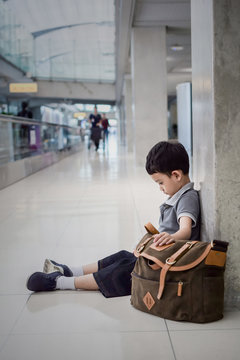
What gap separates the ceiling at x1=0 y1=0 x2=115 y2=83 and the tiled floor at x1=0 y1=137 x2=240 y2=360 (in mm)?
12221

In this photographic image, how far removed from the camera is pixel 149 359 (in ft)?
6.56

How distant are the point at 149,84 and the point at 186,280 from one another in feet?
36.7

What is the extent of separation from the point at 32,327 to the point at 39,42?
2835 cm

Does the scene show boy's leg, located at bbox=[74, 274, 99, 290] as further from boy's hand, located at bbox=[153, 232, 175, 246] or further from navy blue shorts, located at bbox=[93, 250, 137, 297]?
boy's hand, located at bbox=[153, 232, 175, 246]

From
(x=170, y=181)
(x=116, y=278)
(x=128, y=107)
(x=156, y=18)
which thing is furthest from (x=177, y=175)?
(x=128, y=107)

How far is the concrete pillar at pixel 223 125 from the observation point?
2.37 metres

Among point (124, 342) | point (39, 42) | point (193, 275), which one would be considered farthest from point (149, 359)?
point (39, 42)

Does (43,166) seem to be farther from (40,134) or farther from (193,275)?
(193,275)

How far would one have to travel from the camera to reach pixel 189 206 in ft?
8.99

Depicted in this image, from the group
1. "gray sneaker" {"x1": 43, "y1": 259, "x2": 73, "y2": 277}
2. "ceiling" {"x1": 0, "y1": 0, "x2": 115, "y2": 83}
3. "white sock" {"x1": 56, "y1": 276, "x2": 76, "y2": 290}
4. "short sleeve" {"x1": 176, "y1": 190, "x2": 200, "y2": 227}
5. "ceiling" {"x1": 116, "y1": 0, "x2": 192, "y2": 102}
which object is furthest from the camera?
"ceiling" {"x1": 0, "y1": 0, "x2": 115, "y2": 83}

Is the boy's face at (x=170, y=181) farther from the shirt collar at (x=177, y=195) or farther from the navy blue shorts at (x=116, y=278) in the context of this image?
the navy blue shorts at (x=116, y=278)

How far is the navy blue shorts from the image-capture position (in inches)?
112

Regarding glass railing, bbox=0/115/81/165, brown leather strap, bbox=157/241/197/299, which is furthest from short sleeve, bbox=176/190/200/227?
glass railing, bbox=0/115/81/165

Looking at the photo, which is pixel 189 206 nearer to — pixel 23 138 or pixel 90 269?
pixel 90 269
